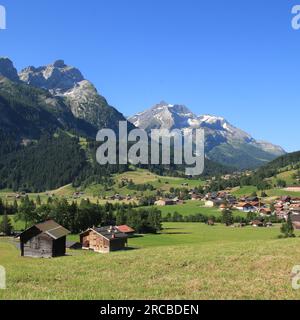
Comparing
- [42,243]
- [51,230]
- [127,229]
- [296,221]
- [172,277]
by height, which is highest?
[172,277]

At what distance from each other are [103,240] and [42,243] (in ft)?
54.7

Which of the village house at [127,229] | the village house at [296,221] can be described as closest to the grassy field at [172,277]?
the village house at [127,229]

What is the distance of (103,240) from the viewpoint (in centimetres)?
10388

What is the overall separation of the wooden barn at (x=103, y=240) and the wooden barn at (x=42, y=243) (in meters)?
12.8

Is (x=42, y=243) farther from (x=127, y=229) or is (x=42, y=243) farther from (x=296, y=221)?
(x=296, y=221)

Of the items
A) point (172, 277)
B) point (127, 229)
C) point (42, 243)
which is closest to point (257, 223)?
point (127, 229)

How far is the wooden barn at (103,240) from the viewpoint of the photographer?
102750mm

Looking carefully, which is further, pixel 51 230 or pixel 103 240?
pixel 103 240

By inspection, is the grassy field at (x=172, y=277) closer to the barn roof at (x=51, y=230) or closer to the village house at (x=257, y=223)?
the barn roof at (x=51, y=230)

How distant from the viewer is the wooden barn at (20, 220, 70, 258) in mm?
90000

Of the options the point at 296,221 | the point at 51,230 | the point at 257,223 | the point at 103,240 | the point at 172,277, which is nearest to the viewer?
the point at 172,277
